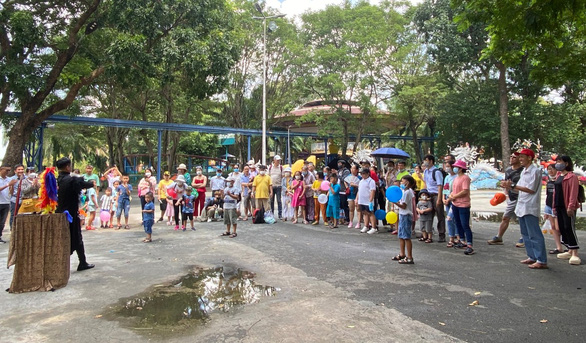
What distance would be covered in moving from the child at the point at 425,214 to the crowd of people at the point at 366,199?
0.02 metres

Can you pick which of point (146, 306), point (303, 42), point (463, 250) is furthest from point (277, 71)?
point (146, 306)

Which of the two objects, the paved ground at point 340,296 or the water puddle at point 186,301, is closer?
the paved ground at point 340,296

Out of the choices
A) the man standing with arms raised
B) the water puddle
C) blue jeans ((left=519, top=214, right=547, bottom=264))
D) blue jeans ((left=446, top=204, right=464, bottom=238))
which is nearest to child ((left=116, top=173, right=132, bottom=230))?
the water puddle

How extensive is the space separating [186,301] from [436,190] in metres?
5.56

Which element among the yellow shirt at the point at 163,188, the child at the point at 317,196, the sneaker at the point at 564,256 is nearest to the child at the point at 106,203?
the yellow shirt at the point at 163,188

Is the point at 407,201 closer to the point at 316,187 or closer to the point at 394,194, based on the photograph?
→ the point at 394,194

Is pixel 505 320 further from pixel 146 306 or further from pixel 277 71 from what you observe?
pixel 277 71

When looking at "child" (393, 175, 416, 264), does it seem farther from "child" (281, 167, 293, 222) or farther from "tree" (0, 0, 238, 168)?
"tree" (0, 0, 238, 168)

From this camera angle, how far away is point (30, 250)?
4.98 meters

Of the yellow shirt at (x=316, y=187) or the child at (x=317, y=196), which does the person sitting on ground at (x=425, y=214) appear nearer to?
the child at (x=317, y=196)

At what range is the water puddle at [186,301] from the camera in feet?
12.8

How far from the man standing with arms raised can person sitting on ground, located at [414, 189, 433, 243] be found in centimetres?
14

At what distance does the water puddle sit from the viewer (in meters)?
3.91

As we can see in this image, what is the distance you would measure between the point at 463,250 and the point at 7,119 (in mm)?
20490
